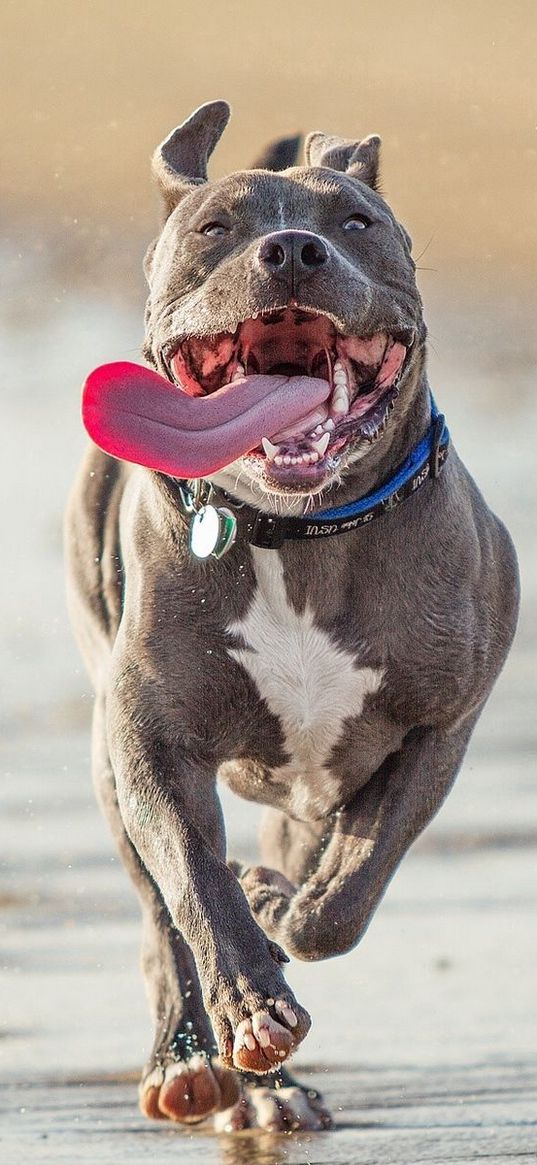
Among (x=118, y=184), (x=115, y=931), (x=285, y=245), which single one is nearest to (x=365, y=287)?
(x=285, y=245)

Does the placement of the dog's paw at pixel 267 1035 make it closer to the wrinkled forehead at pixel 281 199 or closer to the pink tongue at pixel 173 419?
the pink tongue at pixel 173 419

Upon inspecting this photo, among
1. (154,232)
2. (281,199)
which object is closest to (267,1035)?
(281,199)

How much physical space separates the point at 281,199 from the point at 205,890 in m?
1.29

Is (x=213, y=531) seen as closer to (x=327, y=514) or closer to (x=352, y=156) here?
(x=327, y=514)

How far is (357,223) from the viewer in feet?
14.5

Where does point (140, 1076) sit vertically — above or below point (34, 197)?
above

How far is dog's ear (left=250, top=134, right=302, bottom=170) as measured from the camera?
5.39 meters

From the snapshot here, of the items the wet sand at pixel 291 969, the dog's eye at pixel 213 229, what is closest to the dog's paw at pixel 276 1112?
Answer: the wet sand at pixel 291 969

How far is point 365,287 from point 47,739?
18.8 ft

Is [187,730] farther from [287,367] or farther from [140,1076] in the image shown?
[140,1076]

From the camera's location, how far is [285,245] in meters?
4.14

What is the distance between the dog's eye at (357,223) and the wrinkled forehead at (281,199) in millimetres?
17

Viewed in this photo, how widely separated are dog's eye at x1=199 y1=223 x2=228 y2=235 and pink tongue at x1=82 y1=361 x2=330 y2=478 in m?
0.42

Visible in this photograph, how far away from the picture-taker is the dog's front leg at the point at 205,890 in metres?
3.93
